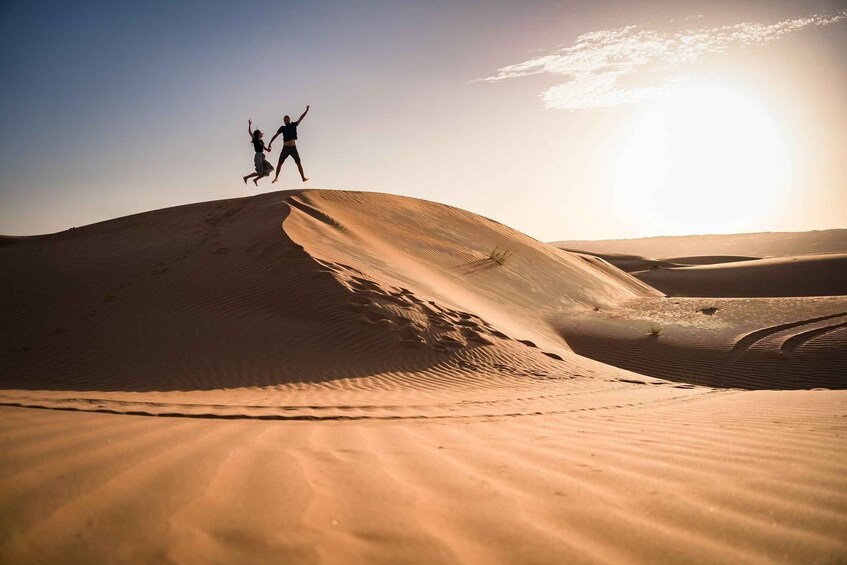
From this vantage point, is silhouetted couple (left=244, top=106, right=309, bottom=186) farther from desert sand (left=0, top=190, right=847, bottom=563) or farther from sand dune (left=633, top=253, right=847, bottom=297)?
sand dune (left=633, top=253, right=847, bottom=297)

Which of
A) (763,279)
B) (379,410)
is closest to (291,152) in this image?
(379,410)

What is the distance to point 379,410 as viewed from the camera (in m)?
4.57

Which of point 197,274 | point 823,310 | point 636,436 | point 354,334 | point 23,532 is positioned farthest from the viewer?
point 823,310

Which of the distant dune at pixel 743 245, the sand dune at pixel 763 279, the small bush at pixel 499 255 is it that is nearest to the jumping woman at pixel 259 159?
the small bush at pixel 499 255

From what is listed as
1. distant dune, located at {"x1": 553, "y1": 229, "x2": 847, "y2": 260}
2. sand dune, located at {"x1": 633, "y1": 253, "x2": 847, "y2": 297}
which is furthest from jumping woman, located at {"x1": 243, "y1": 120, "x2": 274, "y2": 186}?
distant dune, located at {"x1": 553, "y1": 229, "x2": 847, "y2": 260}

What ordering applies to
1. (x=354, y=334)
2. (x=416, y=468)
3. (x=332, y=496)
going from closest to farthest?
1. (x=332, y=496)
2. (x=416, y=468)
3. (x=354, y=334)

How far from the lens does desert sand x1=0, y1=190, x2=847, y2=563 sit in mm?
1617

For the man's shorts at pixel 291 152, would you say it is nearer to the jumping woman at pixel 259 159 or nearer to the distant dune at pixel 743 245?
the jumping woman at pixel 259 159

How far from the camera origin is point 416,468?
2314 millimetres

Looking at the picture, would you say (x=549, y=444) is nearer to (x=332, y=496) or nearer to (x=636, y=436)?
(x=636, y=436)

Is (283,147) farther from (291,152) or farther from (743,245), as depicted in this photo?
(743,245)

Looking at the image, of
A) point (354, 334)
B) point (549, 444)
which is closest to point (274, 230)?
point (354, 334)

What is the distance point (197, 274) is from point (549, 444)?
9.56 metres

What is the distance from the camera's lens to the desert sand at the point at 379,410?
5.31 feet
